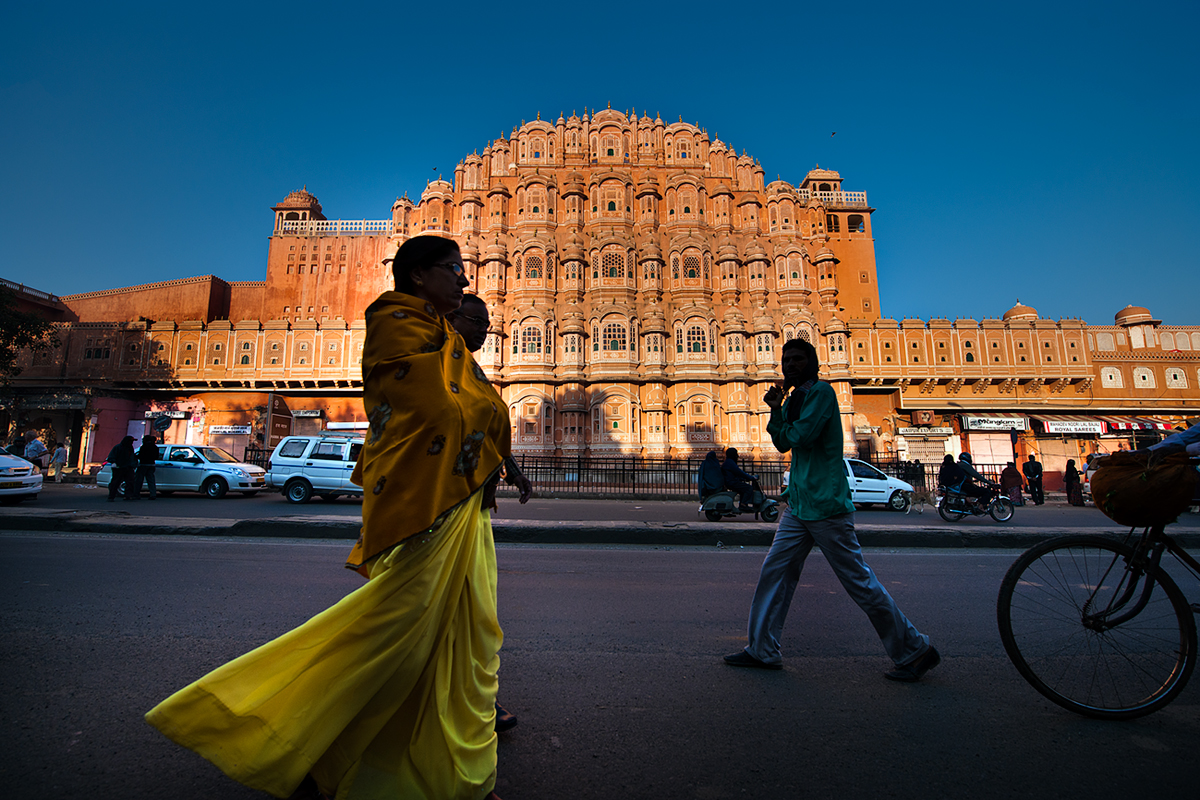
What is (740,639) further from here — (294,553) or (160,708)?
(294,553)

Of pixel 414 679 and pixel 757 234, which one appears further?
pixel 757 234

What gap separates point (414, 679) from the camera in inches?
62.9

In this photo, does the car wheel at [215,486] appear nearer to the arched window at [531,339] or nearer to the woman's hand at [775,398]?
the woman's hand at [775,398]

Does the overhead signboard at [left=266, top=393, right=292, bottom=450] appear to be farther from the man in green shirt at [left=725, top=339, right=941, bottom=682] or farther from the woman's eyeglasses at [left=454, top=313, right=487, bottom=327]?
the man in green shirt at [left=725, top=339, right=941, bottom=682]

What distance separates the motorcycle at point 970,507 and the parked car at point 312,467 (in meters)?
14.3

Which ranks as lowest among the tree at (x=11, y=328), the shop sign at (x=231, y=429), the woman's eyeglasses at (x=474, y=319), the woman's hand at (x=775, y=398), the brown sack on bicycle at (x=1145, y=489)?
the brown sack on bicycle at (x=1145, y=489)

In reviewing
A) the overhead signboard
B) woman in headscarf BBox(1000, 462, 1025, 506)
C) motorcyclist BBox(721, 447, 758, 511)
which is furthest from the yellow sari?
the overhead signboard

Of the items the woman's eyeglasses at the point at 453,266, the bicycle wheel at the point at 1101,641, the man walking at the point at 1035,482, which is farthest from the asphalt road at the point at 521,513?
the woman's eyeglasses at the point at 453,266

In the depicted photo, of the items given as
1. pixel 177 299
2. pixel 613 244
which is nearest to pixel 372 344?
pixel 613 244

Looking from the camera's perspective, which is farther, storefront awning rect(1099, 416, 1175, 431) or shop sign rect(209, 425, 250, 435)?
shop sign rect(209, 425, 250, 435)

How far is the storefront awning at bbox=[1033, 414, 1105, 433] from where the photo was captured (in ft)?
105

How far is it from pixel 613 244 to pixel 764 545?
27.9 meters

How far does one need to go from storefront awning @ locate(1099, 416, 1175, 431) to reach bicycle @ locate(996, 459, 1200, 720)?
3767 cm

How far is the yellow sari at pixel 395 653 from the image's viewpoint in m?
1.46
